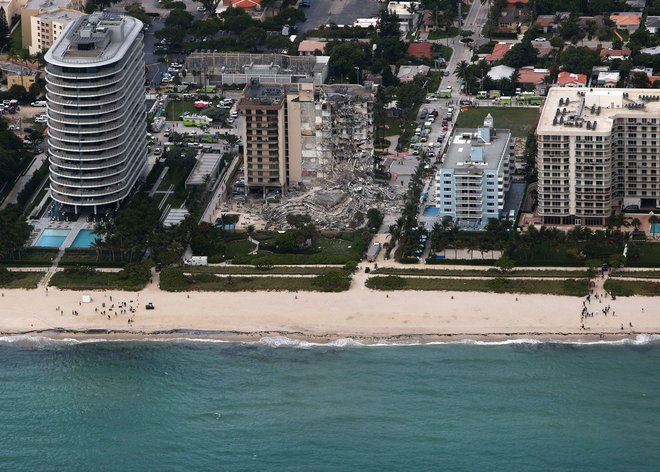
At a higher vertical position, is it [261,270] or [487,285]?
[487,285]

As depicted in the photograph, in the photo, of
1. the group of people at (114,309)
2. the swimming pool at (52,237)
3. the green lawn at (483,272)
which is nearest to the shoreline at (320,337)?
the group of people at (114,309)

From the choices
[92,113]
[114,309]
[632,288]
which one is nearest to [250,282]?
[114,309]

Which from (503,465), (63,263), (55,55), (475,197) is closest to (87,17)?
(55,55)

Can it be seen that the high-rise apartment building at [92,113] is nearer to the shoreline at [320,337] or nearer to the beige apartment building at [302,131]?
the beige apartment building at [302,131]

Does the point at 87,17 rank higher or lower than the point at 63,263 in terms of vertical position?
higher

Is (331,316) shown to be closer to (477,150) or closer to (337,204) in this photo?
(337,204)

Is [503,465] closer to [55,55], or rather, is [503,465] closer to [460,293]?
[460,293]
